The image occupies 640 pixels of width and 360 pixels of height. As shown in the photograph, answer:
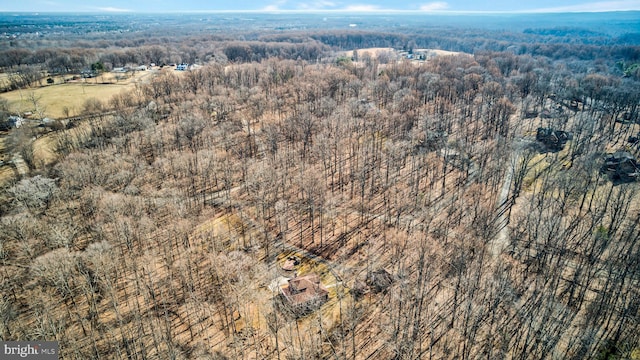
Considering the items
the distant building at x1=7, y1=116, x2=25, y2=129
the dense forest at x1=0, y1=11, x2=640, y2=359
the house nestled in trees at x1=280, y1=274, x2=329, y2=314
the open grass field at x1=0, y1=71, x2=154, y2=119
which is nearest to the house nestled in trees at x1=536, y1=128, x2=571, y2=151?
the dense forest at x1=0, y1=11, x2=640, y2=359

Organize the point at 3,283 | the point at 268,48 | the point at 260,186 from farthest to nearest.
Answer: the point at 268,48, the point at 260,186, the point at 3,283

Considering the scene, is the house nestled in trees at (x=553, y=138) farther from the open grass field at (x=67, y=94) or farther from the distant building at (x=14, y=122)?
the distant building at (x=14, y=122)

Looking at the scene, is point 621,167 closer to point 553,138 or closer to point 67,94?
point 553,138

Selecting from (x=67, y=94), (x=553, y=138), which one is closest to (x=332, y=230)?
(x=553, y=138)

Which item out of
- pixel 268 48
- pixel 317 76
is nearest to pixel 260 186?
→ pixel 317 76

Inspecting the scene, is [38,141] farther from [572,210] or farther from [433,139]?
[572,210]

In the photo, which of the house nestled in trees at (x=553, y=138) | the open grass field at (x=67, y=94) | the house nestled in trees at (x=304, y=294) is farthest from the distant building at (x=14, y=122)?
the house nestled in trees at (x=553, y=138)

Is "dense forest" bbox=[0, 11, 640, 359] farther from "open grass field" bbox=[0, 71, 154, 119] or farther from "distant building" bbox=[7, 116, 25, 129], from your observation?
"open grass field" bbox=[0, 71, 154, 119]
